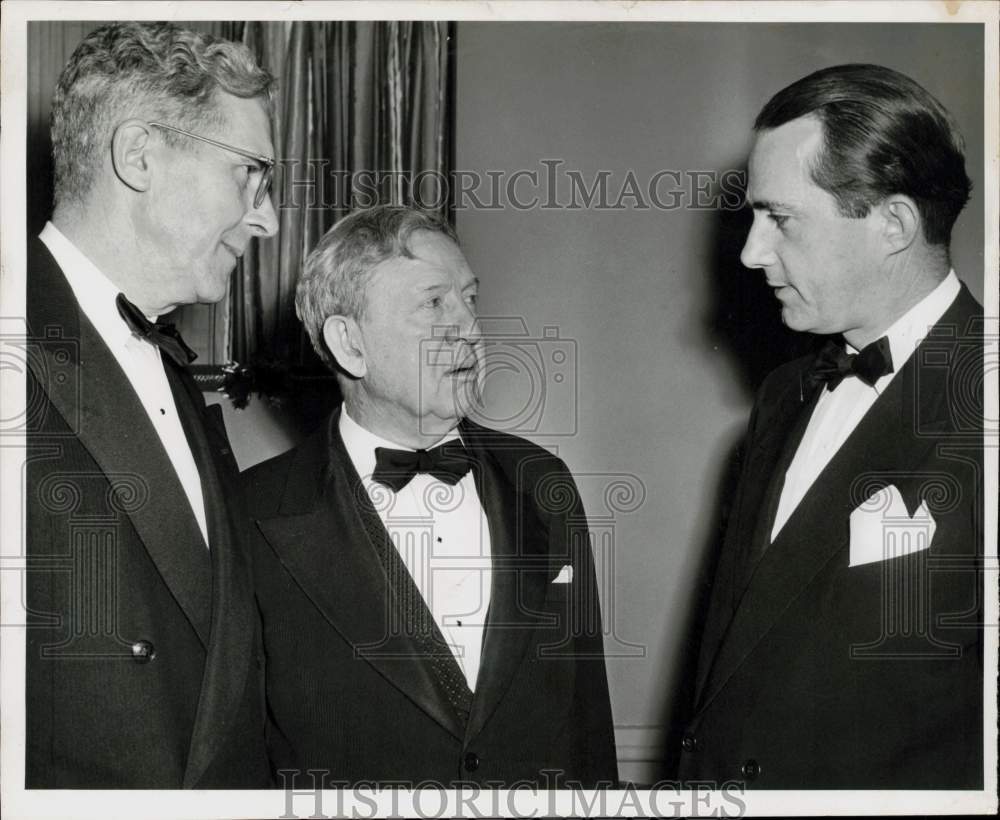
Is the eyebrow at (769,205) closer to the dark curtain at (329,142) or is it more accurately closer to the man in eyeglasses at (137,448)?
the dark curtain at (329,142)

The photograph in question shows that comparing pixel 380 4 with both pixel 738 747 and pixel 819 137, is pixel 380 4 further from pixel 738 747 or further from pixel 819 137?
pixel 738 747

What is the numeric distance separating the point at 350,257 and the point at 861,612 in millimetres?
1377

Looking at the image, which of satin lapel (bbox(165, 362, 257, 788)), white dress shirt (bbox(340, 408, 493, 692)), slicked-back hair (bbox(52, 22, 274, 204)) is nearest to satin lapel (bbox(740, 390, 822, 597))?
white dress shirt (bbox(340, 408, 493, 692))

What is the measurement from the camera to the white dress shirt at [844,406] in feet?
8.39

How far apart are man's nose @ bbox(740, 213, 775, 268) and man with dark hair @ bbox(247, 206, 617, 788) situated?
64 cm

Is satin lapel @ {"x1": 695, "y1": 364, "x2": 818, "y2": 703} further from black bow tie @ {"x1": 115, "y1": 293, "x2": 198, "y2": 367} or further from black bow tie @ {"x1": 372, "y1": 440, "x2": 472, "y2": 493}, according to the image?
black bow tie @ {"x1": 115, "y1": 293, "x2": 198, "y2": 367}

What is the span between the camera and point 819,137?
2.57 metres

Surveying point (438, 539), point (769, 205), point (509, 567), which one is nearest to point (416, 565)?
point (438, 539)

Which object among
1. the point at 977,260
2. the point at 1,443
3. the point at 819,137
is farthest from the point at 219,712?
the point at 977,260

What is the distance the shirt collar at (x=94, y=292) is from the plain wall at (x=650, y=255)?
2.64 ft

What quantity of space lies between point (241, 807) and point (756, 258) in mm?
1679

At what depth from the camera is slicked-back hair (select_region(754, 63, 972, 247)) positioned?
2.55m

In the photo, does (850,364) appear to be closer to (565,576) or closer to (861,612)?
(861,612)

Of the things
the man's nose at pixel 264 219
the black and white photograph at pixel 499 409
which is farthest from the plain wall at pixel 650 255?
the man's nose at pixel 264 219
